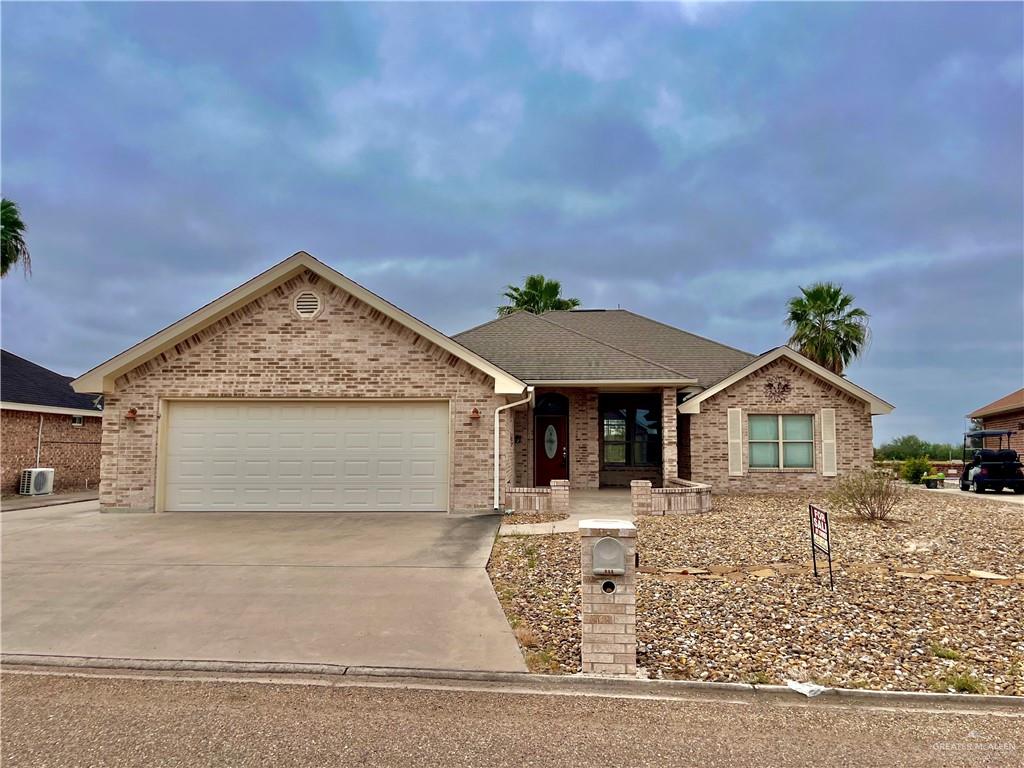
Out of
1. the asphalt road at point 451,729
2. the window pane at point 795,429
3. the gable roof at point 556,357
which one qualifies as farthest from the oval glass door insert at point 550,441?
the asphalt road at point 451,729

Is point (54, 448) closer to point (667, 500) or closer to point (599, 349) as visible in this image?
point (599, 349)

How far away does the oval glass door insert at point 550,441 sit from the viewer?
16625mm

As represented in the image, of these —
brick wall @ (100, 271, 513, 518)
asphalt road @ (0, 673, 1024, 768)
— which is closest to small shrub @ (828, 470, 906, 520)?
brick wall @ (100, 271, 513, 518)

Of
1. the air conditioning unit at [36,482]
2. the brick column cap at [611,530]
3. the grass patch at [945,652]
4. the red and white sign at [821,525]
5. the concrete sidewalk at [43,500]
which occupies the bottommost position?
the concrete sidewalk at [43,500]

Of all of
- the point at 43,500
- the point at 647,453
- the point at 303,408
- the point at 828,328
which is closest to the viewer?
the point at 303,408

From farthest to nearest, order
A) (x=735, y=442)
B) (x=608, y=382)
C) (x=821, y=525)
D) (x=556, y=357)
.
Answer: (x=735, y=442), (x=556, y=357), (x=608, y=382), (x=821, y=525)

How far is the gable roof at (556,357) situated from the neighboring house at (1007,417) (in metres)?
16.6

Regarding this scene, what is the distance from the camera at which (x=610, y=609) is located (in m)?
4.35

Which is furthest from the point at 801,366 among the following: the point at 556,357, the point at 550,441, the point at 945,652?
the point at 945,652

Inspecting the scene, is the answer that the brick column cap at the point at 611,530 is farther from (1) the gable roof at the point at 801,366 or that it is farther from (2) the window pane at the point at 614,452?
(2) the window pane at the point at 614,452

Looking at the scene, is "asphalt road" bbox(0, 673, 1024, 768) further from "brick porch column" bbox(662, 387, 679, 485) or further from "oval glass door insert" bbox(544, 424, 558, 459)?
"oval glass door insert" bbox(544, 424, 558, 459)

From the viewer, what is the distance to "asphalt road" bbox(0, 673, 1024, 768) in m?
3.23

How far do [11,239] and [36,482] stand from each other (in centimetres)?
889

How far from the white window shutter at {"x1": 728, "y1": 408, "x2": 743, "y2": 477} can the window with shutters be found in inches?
12.7
